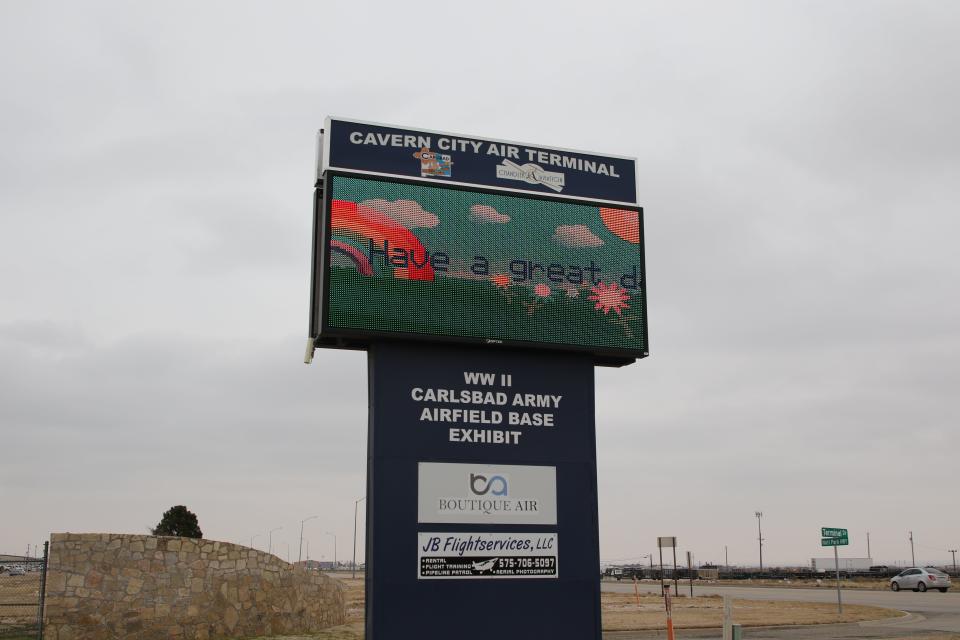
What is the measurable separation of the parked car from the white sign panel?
130ft

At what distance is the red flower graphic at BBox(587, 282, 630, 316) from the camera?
15.8m

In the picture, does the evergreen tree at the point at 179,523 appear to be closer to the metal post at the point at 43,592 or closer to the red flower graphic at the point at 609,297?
the metal post at the point at 43,592

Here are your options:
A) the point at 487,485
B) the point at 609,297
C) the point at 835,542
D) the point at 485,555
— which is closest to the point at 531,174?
the point at 609,297

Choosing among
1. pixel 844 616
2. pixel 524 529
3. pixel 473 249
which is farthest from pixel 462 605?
pixel 844 616

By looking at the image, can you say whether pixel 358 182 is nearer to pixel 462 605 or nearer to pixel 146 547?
pixel 462 605

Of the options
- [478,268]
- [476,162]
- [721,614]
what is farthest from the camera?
[721,614]

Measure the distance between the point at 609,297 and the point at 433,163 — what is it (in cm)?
366

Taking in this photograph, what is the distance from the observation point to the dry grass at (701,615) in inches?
998

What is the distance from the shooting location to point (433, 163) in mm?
15867

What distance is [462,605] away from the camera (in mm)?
14156

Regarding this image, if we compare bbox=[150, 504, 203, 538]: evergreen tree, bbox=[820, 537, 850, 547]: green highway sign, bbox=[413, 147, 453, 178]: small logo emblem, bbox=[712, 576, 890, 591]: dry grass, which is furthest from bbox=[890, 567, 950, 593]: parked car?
bbox=[413, 147, 453, 178]: small logo emblem

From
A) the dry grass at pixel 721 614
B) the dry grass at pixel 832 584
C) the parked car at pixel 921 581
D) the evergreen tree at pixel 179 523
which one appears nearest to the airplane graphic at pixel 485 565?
the dry grass at pixel 721 614

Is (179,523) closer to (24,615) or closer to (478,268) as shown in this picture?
(24,615)

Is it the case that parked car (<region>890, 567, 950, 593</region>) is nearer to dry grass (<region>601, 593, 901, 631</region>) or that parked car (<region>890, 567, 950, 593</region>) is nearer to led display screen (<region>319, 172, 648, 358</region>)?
dry grass (<region>601, 593, 901, 631</region>)
